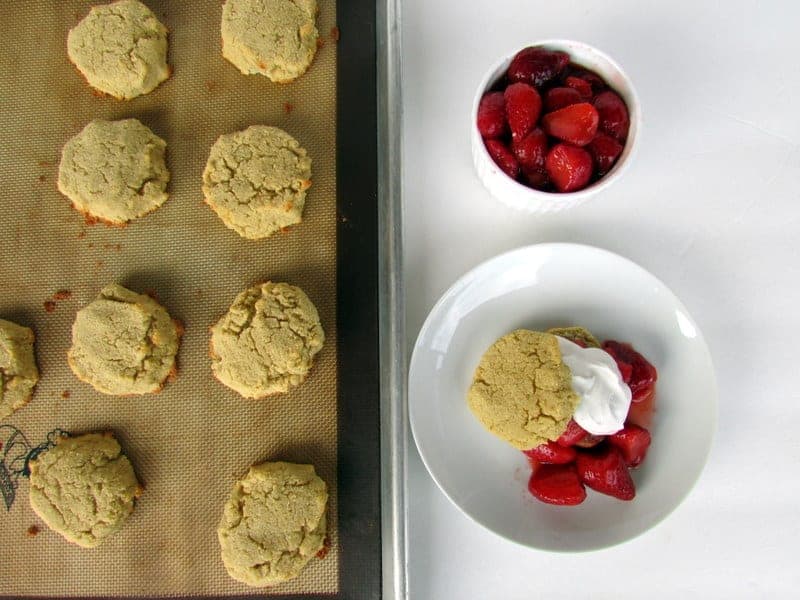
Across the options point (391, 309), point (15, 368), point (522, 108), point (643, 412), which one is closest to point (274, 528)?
point (391, 309)

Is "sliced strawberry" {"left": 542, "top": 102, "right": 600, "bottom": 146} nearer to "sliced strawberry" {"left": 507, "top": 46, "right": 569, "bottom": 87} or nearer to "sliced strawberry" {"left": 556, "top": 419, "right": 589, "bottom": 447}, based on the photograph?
"sliced strawberry" {"left": 507, "top": 46, "right": 569, "bottom": 87}

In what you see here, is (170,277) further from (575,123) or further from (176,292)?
(575,123)

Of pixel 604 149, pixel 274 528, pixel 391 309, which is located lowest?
pixel 274 528

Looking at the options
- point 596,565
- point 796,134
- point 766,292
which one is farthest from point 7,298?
point 796,134

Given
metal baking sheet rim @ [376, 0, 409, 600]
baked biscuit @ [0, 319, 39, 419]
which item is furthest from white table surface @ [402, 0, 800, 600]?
baked biscuit @ [0, 319, 39, 419]

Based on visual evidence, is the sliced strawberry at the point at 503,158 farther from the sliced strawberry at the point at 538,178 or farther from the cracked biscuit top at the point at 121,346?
the cracked biscuit top at the point at 121,346

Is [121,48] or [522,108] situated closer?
[522,108]

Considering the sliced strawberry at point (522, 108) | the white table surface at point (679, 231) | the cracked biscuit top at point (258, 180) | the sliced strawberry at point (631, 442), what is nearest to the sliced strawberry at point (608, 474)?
the sliced strawberry at point (631, 442)
